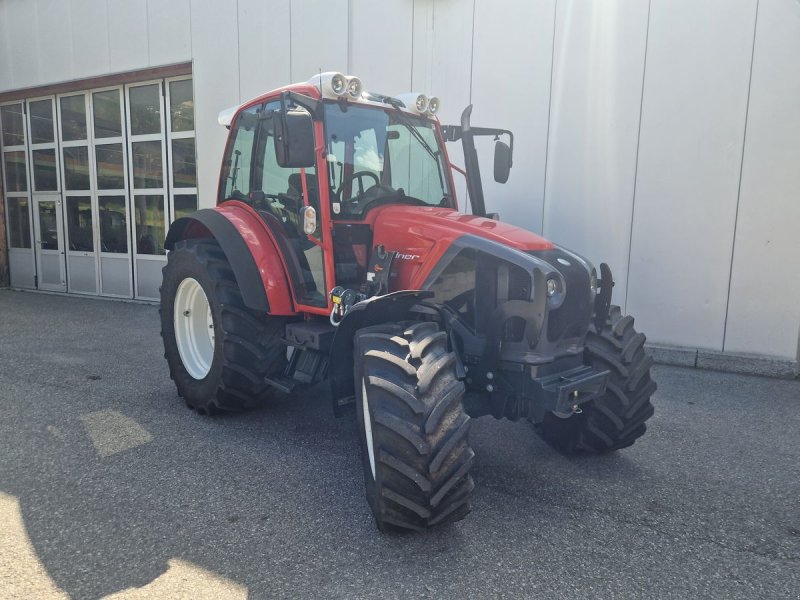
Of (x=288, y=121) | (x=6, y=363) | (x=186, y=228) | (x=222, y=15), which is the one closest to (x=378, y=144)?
(x=288, y=121)

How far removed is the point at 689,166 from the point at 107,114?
9302 millimetres

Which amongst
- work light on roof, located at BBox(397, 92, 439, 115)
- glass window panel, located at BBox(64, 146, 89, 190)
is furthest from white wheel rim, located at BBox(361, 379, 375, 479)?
glass window panel, located at BBox(64, 146, 89, 190)

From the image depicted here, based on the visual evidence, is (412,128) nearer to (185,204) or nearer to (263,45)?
(263,45)

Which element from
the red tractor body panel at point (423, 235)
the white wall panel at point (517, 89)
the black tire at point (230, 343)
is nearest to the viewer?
the red tractor body panel at point (423, 235)

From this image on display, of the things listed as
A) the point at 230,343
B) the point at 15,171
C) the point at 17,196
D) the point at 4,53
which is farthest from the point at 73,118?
the point at 230,343

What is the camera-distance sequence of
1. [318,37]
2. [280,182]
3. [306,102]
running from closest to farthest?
1. [306,102]
2. [280,182]
3. [318,37]

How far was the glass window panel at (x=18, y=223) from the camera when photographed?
466 inches

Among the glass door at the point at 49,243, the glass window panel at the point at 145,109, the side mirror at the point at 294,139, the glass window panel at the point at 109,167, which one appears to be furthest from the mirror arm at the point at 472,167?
the glass door at the point at 49,243

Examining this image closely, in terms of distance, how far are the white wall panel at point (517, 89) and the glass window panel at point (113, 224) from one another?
6604mm

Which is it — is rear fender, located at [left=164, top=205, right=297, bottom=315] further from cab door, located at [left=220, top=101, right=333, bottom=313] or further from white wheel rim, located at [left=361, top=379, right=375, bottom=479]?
white wheel rim, located at [left=361, top=379, right=375, bottom=479]

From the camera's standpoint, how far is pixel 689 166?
6.27 m

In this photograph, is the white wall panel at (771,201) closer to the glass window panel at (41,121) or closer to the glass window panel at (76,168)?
the glass window panel at (76,168)

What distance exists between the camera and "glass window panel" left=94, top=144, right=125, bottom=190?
10333 millimetres

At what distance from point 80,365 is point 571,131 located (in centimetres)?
577
